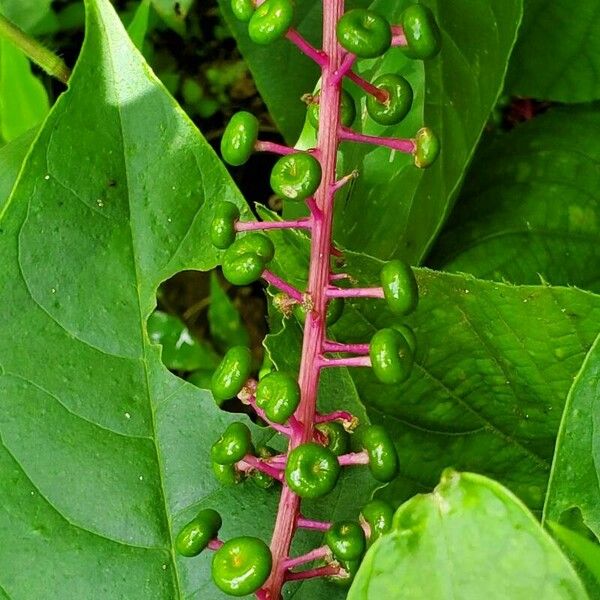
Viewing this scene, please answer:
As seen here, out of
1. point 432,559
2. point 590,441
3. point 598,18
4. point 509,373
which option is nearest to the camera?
point 432,559

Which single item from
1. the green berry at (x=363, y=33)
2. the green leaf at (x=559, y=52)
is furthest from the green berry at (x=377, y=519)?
the green leaf at (x=559, y=52)

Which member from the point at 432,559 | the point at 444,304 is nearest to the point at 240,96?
the point at 444,304

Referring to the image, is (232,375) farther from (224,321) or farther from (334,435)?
(224,321)

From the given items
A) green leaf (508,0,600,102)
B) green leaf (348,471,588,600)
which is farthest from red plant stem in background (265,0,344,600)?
green leaf (508,0,600,102)

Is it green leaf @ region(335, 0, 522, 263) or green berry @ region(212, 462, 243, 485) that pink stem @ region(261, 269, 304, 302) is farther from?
green leaf @ region(335, 0, 522, 263)

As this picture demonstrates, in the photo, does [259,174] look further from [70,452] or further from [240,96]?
[70,452]
